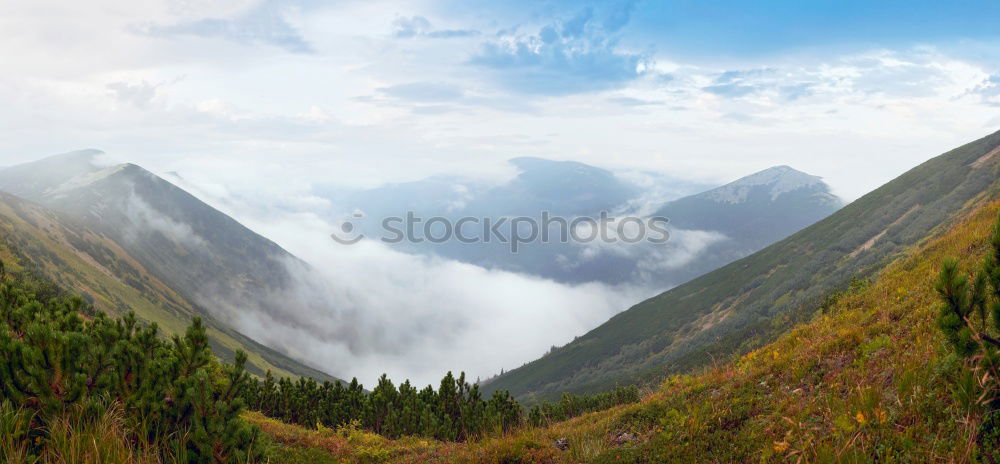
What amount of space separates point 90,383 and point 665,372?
14882 centimetres

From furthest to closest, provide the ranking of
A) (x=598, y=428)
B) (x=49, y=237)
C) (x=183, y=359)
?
1. (x=49, y=237)
2. (x=598, y=428)
3. (x=183, y=359)

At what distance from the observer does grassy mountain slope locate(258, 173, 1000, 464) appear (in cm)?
636

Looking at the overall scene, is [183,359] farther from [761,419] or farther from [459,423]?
[459,423]

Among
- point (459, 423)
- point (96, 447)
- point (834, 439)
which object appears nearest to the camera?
point (96, 447)

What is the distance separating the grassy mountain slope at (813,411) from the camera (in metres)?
6.36

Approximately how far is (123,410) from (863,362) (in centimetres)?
1157

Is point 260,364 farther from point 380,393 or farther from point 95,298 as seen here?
point 380,393

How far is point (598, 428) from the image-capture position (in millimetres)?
11391

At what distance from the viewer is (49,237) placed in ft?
615

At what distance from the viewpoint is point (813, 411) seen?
8.12 metres

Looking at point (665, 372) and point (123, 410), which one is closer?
point (123, 410)

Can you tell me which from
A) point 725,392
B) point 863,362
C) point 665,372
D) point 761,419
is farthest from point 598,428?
point 665,372

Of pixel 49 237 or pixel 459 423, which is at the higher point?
pixel 49 237

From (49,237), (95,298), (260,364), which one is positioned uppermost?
(49,237)
